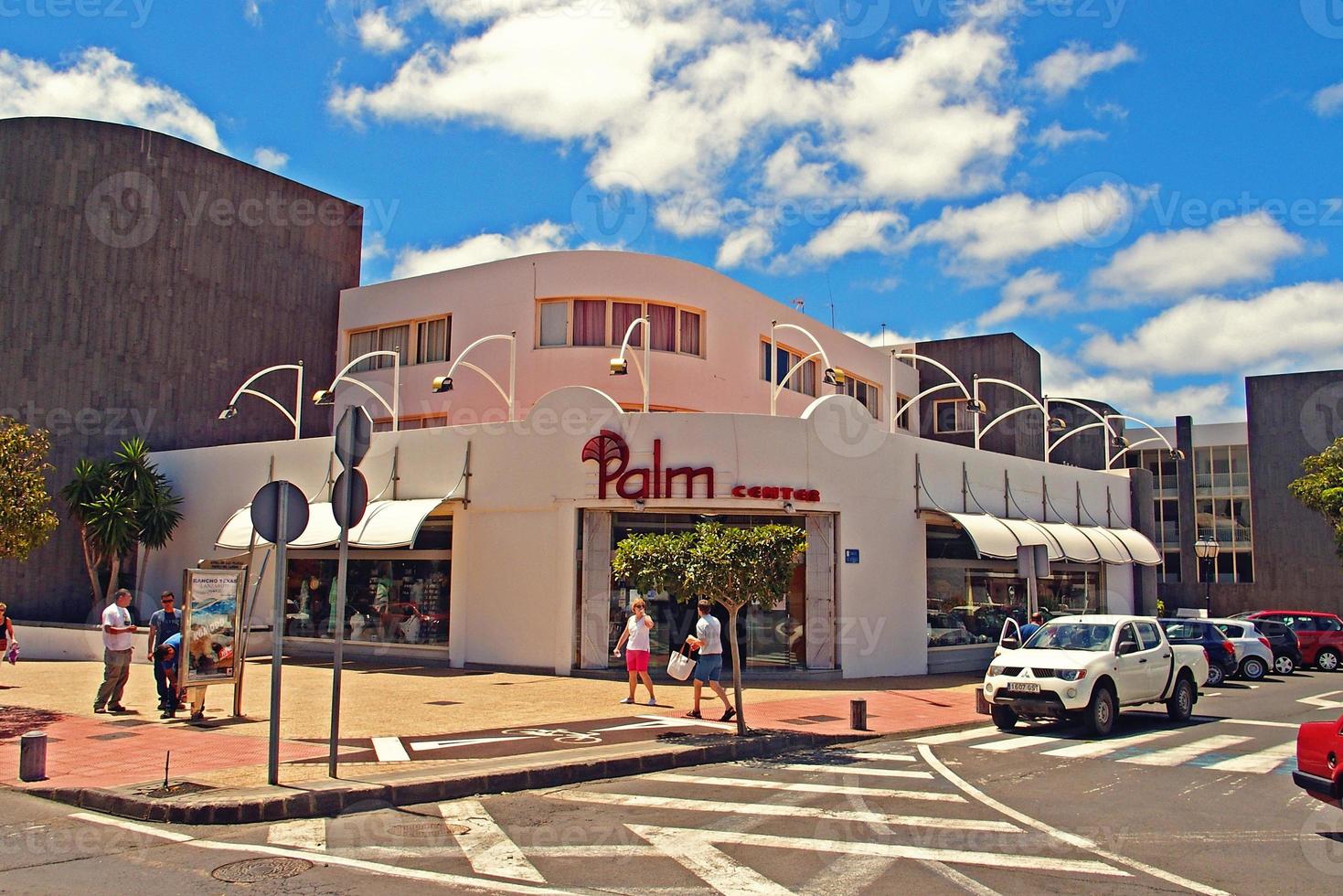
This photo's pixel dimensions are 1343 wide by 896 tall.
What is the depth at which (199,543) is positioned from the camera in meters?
28.2

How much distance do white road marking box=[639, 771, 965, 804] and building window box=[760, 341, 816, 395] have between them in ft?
63.4

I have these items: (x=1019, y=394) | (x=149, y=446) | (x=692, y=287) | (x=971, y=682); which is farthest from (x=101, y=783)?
(x=1019, y=394)

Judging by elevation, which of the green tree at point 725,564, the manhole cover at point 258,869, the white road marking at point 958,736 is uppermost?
the green tree at point 725,564

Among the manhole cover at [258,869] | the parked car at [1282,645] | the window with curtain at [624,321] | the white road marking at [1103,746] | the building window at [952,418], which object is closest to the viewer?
the manhole cover at [258,869]

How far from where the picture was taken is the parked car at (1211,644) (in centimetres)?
2383

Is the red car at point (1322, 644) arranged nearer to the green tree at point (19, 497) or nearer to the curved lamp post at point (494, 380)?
the curved lamp post at point (494, 380)

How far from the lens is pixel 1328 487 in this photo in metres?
33.7

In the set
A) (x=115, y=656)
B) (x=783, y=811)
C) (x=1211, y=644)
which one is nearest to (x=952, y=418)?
(x=1211, y=644)

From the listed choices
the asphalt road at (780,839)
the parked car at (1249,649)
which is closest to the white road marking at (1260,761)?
the asphalt road at (780,839)

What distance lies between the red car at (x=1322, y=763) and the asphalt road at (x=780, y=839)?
1.55 feet

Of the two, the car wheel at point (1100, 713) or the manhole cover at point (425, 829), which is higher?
the car wheel at point (1100, 713)

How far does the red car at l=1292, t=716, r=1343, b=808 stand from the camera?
7.88 metres

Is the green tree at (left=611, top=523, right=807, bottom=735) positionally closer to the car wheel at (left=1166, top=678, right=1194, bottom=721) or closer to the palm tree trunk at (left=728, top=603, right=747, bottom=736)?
the palm tree trunk at (left=728, top=603, right=747, bottom=736)

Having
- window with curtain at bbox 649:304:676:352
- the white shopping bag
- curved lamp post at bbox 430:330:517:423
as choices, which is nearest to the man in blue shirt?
the white shopping bag
